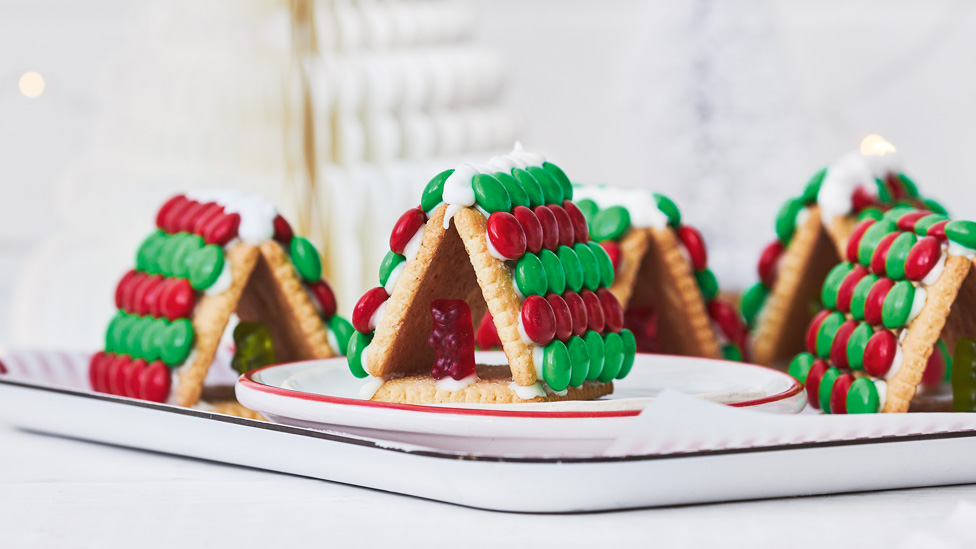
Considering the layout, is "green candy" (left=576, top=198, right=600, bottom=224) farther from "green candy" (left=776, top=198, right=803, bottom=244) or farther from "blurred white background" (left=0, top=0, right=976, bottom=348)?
"blurred white background" (left=0, top=0, right=976, bottom=348)

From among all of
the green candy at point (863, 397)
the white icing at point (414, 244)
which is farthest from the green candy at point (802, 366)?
the white icing at point (414, 244)

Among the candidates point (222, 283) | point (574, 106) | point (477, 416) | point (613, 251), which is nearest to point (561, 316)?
point (477, 416)

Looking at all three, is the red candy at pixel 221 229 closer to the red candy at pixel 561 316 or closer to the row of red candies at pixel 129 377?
the row of red candies at pixel 129 377

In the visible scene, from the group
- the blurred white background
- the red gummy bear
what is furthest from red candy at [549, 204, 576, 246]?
the blurred white background

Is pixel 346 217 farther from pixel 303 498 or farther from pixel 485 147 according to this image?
pixel 303 498

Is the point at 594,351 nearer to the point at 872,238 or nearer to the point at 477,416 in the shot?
the point at 477,416

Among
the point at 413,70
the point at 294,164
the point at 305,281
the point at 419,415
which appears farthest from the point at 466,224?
the point at 413,70
